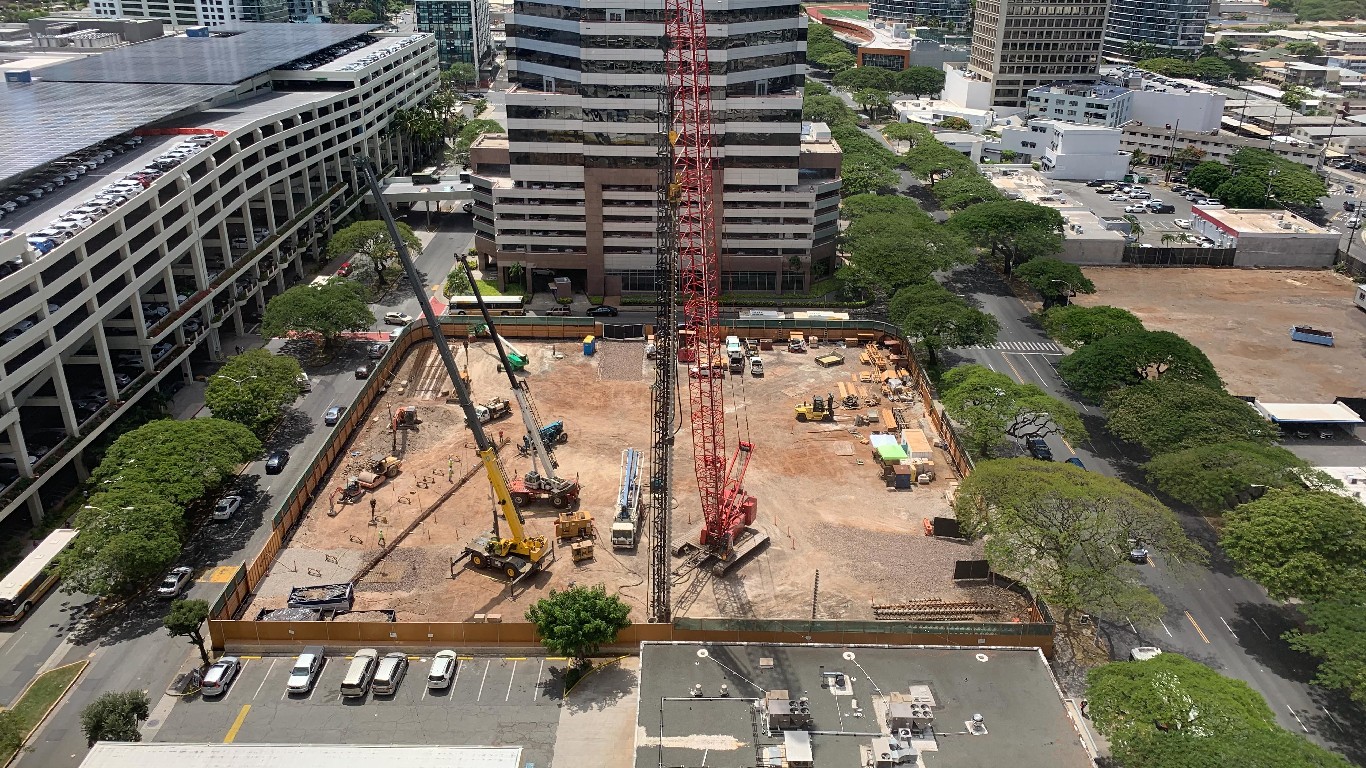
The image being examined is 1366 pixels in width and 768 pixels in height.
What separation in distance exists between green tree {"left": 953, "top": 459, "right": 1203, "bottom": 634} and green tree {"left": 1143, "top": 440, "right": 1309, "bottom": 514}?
26.9 ft

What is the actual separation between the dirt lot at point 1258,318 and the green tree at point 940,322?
32.0 metres

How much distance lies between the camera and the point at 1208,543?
88.1 m

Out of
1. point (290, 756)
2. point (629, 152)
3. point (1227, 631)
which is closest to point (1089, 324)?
point (1227, 631)

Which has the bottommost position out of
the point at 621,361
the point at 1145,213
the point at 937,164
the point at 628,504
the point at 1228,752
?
the point at 628,504

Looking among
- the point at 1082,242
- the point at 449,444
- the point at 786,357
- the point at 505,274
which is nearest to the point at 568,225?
the point at 505,274

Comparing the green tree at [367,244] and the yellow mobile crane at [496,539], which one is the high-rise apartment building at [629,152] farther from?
the yellow mobile crane at [496,539]

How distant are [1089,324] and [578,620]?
77.7m

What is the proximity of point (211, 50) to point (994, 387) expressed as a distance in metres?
150

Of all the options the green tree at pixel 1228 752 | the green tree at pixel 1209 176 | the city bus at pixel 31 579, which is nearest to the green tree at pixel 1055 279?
Result: the green tree at pixel 1209 176

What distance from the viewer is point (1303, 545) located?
7419 cm

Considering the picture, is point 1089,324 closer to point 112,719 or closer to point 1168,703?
point 1168,703

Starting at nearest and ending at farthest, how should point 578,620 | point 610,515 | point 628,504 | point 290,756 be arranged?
point 290,756, point 578,620, point 628,504, point 610,515

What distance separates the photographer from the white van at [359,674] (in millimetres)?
68938

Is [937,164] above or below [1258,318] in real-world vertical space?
above
